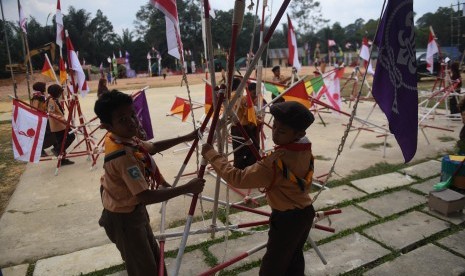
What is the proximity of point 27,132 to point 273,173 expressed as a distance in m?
4.35

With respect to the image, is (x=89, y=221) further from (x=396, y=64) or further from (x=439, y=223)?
(x=439, y=223)

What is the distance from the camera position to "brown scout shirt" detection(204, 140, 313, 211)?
202cm

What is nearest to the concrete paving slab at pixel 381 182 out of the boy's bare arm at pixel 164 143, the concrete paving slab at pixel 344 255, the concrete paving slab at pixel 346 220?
the concrete paving slab at pixel 346 220

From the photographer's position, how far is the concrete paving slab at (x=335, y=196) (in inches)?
166

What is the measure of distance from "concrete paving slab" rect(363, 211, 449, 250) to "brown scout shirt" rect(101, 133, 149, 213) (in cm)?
262

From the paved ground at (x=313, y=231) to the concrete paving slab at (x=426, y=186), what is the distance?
0.01 meters

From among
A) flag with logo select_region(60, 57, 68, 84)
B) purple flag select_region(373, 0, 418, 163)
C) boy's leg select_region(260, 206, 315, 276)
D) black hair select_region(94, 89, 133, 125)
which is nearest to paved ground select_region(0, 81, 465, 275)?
Result: boy's leg select_region(260, 206, 315, 276)

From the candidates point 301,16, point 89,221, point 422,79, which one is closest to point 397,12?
point 89,221

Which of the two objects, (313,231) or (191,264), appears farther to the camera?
(313,231)

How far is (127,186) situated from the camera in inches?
81.3

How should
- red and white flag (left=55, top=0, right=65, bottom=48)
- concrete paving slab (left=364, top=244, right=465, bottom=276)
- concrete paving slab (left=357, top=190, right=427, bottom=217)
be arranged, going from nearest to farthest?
1. concrete paving slab (left=364, top=244, right=465, bottom=276)
2. concrete paving slab (left=357, top=190, right=427, bottom=217)
3. red and white flag (left=55, top=0, right=65, bottom=48)

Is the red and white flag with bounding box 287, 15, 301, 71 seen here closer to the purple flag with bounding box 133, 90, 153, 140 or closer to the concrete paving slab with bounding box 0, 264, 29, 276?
the purple flag with bounding box 133, 90, 153, 140

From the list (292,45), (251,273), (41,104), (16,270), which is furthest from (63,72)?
(251,273)

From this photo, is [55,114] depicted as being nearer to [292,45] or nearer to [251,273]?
[292,45]
